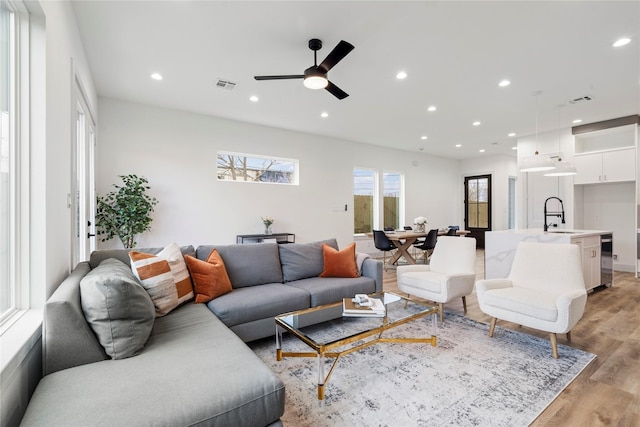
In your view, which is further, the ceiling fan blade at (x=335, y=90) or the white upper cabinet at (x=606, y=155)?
Answer: the white upper cabinet at (x=606, y=155)

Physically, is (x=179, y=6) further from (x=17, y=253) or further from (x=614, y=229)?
(x=614, y=229)

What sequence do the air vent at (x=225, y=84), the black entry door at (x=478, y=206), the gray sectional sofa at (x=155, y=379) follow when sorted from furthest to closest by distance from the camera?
the black entry door at (x=478, y=206) < the air vent at (x=225, y=84) < the gray sectional sofa at (x=155, y=379)

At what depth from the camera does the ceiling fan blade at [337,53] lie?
8.11 feet

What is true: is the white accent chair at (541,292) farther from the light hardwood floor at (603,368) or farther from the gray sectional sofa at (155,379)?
the gray sectional sofa at (155,379)

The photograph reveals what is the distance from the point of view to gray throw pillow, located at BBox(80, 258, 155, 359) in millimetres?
1445

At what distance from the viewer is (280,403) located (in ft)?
4.25

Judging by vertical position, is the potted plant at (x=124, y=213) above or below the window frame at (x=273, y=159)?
below

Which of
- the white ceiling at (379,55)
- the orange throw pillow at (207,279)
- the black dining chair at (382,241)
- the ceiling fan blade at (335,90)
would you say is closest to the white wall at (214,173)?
the white ceiling at (379,55)

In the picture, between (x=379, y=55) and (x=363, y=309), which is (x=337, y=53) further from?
(x=363, y=309)

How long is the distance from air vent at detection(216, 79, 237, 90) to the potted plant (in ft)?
6.20

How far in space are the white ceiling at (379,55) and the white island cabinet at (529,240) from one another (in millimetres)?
2004

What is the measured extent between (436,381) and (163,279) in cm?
203

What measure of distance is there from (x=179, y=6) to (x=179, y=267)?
7.16 feet

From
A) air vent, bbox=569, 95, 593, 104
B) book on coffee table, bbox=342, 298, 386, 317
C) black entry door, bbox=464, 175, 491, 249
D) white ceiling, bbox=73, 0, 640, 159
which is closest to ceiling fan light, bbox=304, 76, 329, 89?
white ceiling, bbox=73, 0, 640, 159
